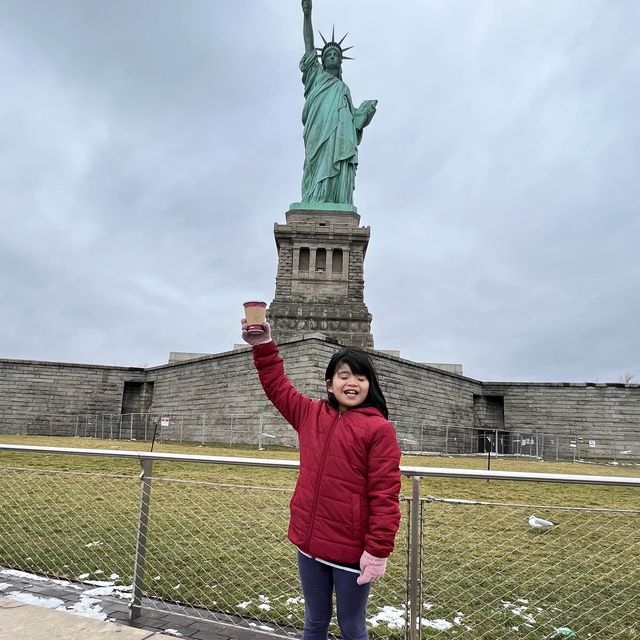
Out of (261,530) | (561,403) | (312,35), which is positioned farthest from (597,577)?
(312,35)

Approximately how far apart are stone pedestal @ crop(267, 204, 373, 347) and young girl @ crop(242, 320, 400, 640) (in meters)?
25.1

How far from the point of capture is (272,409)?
69.2 feet

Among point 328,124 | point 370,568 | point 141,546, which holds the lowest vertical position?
point 141,546

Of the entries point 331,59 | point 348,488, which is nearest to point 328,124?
point 331,59

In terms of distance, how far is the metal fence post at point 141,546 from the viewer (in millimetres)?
3533

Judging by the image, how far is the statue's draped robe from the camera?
1247 inches

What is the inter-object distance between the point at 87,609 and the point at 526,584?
3.55m

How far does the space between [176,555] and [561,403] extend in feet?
87.2

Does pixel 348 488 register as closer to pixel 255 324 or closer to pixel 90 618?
pixel 255 324

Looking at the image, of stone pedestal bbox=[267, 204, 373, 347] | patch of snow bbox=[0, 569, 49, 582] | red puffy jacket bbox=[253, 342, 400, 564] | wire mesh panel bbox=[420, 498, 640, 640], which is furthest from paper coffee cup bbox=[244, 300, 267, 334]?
stone pedestal bbox=[267, 204, 373, 347]

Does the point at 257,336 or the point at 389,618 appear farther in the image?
the point at 389,618

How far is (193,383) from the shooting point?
25.4 meters

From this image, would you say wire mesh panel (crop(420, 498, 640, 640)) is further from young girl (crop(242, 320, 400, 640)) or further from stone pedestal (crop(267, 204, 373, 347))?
stone pedestal (crop(267, 204, 373, 347))

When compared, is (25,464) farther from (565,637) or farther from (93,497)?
(565,637)
